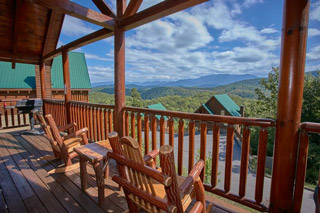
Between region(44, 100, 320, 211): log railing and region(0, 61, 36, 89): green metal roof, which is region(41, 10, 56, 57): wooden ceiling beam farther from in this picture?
region(0, 61, 36, 89): green metal roof

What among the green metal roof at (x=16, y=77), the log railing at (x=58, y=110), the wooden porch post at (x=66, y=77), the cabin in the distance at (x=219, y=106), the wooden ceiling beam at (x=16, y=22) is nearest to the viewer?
the wooden ceiling beam at (x=16, y=22)

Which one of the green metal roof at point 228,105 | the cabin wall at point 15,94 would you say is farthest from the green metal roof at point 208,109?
the cabin wall at point 15,94

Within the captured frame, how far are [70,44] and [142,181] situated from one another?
4.11 metres

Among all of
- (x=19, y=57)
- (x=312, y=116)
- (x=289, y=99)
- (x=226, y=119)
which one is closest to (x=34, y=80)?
(x=19, y=57)

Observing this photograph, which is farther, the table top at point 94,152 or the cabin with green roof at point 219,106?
the cabin with green roof at point 219,106

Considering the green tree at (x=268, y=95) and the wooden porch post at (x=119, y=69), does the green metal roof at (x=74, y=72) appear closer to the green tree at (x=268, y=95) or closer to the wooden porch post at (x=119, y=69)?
the wooden porch post at (x=119, y=69)

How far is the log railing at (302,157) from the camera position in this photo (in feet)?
4.17

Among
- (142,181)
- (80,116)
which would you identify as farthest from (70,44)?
(142,181)

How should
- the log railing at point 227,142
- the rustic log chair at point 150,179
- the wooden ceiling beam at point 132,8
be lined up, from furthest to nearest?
1. the wooden ceiling beam at point 132,8
2. the log railing at point 227,142
3. the rustic log chair at point 150,179

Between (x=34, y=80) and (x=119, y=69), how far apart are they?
46.0 feet

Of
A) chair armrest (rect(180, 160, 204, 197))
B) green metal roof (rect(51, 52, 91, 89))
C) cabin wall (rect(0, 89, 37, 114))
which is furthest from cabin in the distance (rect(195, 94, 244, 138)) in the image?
cabin wall (rect(0, 89, 37, 114))

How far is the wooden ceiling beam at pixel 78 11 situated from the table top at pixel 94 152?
6.51ft

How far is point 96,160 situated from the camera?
1806mm

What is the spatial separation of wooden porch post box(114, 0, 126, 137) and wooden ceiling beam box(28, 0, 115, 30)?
19cm
